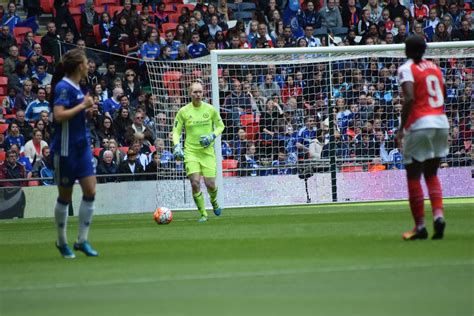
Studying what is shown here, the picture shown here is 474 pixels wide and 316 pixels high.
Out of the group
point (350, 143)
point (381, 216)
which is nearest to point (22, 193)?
point (350, 143)

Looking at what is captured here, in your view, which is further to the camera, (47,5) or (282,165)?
(47,5)

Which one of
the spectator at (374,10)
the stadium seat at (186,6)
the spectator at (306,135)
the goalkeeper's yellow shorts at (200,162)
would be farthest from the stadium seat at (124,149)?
the spectator at (374,10)

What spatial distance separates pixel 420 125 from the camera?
12.2m

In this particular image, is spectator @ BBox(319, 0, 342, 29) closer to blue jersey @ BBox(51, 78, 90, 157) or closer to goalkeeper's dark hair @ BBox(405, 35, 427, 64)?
goalkeeper's dark hair @ BBox(405, 35, 427, 64)

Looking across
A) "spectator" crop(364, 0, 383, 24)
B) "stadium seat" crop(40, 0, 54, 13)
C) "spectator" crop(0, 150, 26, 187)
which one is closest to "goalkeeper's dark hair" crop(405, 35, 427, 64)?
"spectator" crop(0, 150, 26, 187)

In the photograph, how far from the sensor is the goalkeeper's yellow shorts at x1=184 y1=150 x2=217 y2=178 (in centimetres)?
1872

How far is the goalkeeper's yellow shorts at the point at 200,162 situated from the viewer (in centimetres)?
1872

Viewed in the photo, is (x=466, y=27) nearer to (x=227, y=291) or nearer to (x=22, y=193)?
(x=22, y=193)

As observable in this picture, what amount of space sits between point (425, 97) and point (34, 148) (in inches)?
519

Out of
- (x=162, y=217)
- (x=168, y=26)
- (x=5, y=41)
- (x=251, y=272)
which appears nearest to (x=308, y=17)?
(x=168, y=26)

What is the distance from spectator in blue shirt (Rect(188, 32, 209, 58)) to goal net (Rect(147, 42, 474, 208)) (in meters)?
2.53

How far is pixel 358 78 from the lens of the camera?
24.4 m

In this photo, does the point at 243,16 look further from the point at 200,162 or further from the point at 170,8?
the point at 200,162

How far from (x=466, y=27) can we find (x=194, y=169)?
522 inches
